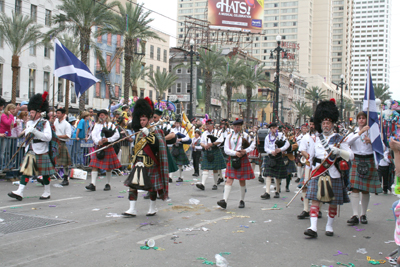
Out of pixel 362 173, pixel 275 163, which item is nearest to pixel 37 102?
pixel 275 163

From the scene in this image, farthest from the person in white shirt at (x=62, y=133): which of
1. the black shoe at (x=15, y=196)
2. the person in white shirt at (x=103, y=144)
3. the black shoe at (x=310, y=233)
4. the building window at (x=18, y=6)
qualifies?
the building window at (x=18, y=6)

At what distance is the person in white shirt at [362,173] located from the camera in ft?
25.2

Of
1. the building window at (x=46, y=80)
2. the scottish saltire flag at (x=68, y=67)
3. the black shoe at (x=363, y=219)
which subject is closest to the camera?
the black shoe at (x=363, y=219)

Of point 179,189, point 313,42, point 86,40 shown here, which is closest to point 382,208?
point 179,189

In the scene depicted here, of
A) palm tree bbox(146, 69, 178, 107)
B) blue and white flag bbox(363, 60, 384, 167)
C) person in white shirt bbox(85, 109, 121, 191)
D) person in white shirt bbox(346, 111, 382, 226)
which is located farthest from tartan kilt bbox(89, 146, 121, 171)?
palm tree bbox(146, 69, 178, 107)

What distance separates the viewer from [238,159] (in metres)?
9.08

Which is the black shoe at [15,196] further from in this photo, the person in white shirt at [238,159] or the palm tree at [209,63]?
the palm tree at [209,63]

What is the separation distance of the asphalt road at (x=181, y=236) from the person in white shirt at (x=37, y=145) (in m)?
0.58

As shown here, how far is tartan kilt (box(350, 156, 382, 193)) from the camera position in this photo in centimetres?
768

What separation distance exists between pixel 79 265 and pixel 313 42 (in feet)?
447

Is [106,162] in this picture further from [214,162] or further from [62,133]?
[214,162]

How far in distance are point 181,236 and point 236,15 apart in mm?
60961

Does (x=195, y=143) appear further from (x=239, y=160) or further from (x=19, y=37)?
(x=19, y=37)

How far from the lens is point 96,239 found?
5.87 meters
